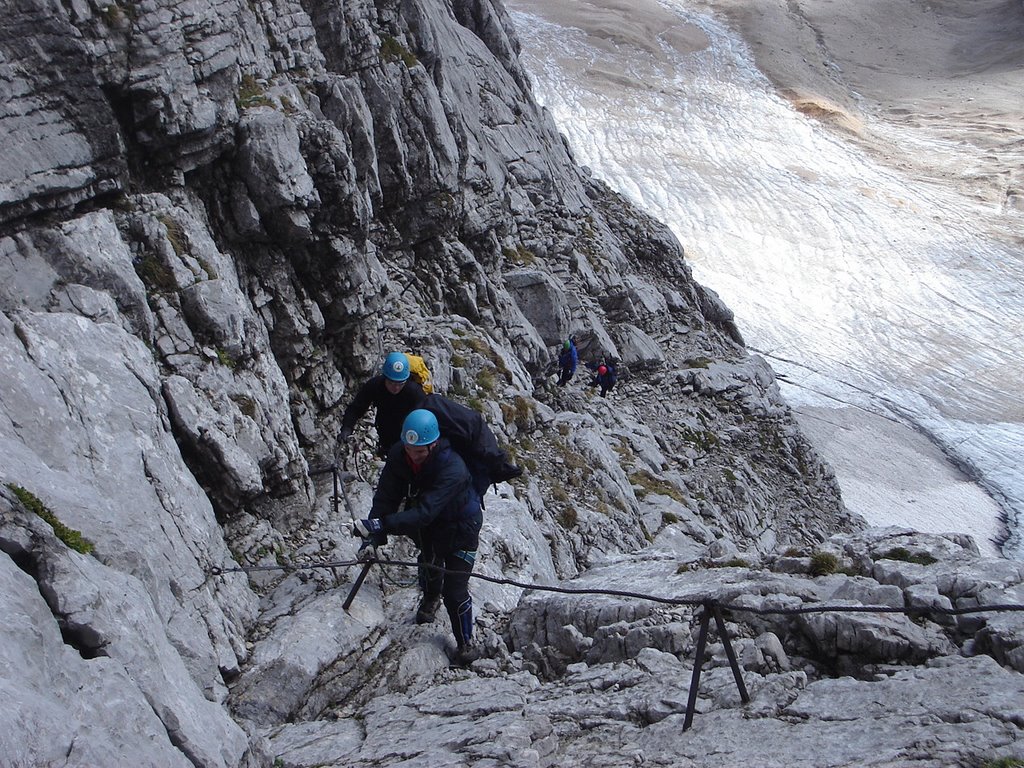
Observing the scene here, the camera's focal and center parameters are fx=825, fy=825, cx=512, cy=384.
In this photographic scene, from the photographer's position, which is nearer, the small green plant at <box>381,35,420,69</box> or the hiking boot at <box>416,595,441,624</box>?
the hiking boot at <box>416,595,441,624</box>

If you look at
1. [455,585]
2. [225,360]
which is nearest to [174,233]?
[225,360]

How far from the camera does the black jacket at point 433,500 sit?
8594 millimetres

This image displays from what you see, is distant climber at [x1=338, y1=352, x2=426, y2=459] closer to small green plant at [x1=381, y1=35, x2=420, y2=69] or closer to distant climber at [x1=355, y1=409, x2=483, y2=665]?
distant climber at [x1=355, y1=409, x2=483, y2=665]

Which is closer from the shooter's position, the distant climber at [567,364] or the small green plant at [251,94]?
the small green plant at [251,94]

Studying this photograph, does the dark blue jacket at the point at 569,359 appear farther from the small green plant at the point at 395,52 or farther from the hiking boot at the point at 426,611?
the hiking boot at the point at 426,611

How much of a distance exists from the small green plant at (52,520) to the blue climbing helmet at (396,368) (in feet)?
14.2

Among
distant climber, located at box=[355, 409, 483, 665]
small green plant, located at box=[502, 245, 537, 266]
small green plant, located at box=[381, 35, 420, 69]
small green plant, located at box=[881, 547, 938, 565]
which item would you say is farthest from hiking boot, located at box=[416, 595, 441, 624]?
small green plant, located at box=[502, 245, 537, 266]

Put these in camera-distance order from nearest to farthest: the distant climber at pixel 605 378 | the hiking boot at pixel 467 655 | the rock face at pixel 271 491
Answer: the rock face at pixel 271 491, the hiking boot at pixel 467 655, the distant climber at pixel 605 378

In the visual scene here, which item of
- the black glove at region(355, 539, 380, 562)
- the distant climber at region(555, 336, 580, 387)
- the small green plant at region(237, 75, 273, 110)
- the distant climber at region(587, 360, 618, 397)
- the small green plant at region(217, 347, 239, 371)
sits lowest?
the distant climber at region(587, 360, 618, 397)

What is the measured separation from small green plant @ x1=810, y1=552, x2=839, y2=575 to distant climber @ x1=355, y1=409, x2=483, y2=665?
4742 mm

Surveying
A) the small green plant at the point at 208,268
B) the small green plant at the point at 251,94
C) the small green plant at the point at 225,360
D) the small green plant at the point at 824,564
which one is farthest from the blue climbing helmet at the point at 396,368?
the small green plant at the point at 251,94

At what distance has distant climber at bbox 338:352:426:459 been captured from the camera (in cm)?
1070

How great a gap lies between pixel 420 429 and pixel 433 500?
0.76 meters

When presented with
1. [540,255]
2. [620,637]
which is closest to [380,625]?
[620,637]
